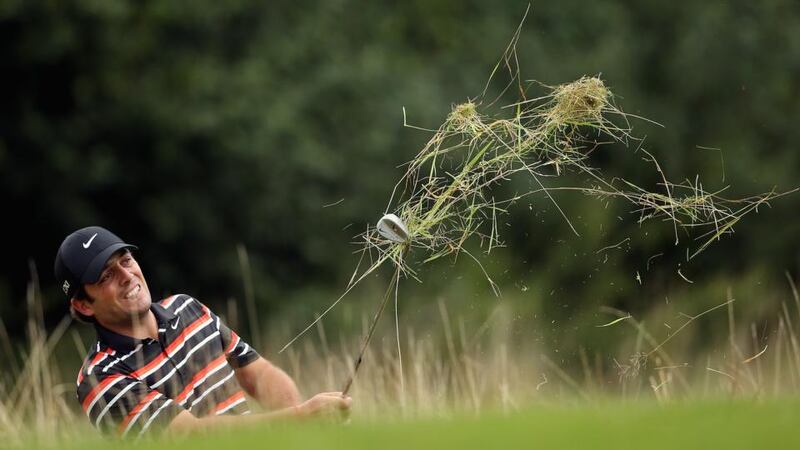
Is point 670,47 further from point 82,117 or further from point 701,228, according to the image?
point 82,117

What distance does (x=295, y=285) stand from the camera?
59.1 ft

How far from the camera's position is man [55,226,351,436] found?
213 inches

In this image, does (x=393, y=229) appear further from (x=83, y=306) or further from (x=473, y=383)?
(x=473, y=383)

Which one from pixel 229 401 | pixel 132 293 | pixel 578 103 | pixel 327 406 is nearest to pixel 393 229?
pixel 327 406

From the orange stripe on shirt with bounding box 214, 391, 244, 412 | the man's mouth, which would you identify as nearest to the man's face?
the man's mouth

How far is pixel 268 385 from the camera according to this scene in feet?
19.5

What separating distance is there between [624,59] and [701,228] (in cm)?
460

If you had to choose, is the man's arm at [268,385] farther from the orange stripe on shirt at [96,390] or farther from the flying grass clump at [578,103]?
the flying grass clump at [578,103]

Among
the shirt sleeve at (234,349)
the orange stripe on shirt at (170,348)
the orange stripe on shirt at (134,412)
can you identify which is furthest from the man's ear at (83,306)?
the orange stripe on shirt at (134,412)

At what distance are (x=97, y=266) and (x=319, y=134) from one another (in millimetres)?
12532

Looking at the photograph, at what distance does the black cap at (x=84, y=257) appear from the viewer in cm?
571

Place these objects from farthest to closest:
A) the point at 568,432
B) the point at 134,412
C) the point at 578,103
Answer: the point at 578,103 < the point at 134,412 < the point at 568,432

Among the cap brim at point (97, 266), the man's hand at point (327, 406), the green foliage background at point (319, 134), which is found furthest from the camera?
the green foliage background at point (319, 134)

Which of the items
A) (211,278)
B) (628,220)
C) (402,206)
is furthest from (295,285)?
(402,206)
